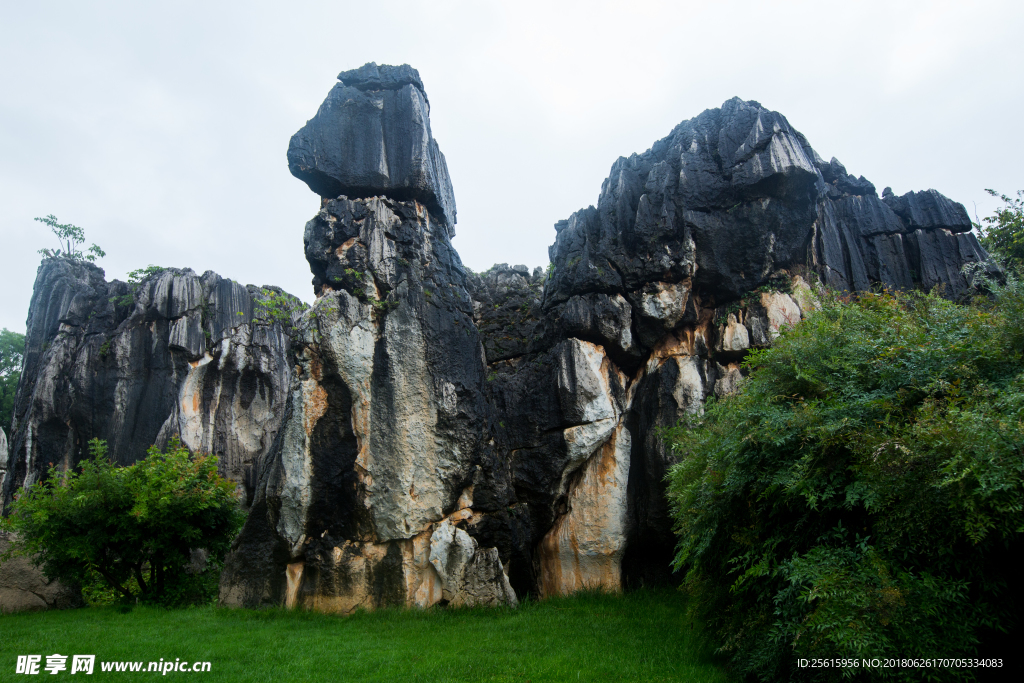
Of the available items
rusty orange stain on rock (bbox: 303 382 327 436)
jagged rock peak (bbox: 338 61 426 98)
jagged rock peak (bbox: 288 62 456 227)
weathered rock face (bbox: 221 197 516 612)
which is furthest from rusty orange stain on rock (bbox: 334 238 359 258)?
jagged rock peak (bbox: 338 61 426 98)

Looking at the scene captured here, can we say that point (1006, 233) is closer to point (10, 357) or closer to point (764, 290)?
point (764, 290)

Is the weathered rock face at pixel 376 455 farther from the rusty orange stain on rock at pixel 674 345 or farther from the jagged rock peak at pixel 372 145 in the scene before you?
the rusty orange stain on rock at pixel 674 345

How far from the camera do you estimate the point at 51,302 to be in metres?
25.4

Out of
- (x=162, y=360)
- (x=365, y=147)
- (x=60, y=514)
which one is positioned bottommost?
(x=60, y=514)

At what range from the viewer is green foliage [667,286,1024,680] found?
627 cm

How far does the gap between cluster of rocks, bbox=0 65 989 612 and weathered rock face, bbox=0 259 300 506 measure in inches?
237

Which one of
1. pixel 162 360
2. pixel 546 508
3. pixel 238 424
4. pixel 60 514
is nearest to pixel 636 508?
pixel 546 508

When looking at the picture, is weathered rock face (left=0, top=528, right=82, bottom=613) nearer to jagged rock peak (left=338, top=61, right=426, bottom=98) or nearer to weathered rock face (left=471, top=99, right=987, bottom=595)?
weathered rock face (left=471, top=99, right=987, bottom=595)

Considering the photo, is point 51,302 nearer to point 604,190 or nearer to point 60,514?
point 60,514

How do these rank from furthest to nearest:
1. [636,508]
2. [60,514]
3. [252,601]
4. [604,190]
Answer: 1. [604,190]
2. [636,508]
3. [60,514]
4. [252,601]

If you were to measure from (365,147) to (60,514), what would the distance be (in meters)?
11.2

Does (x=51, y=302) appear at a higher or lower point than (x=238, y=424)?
higher

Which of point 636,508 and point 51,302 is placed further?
point 51,302

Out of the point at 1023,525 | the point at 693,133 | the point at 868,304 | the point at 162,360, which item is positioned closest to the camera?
the point at 1023,525
